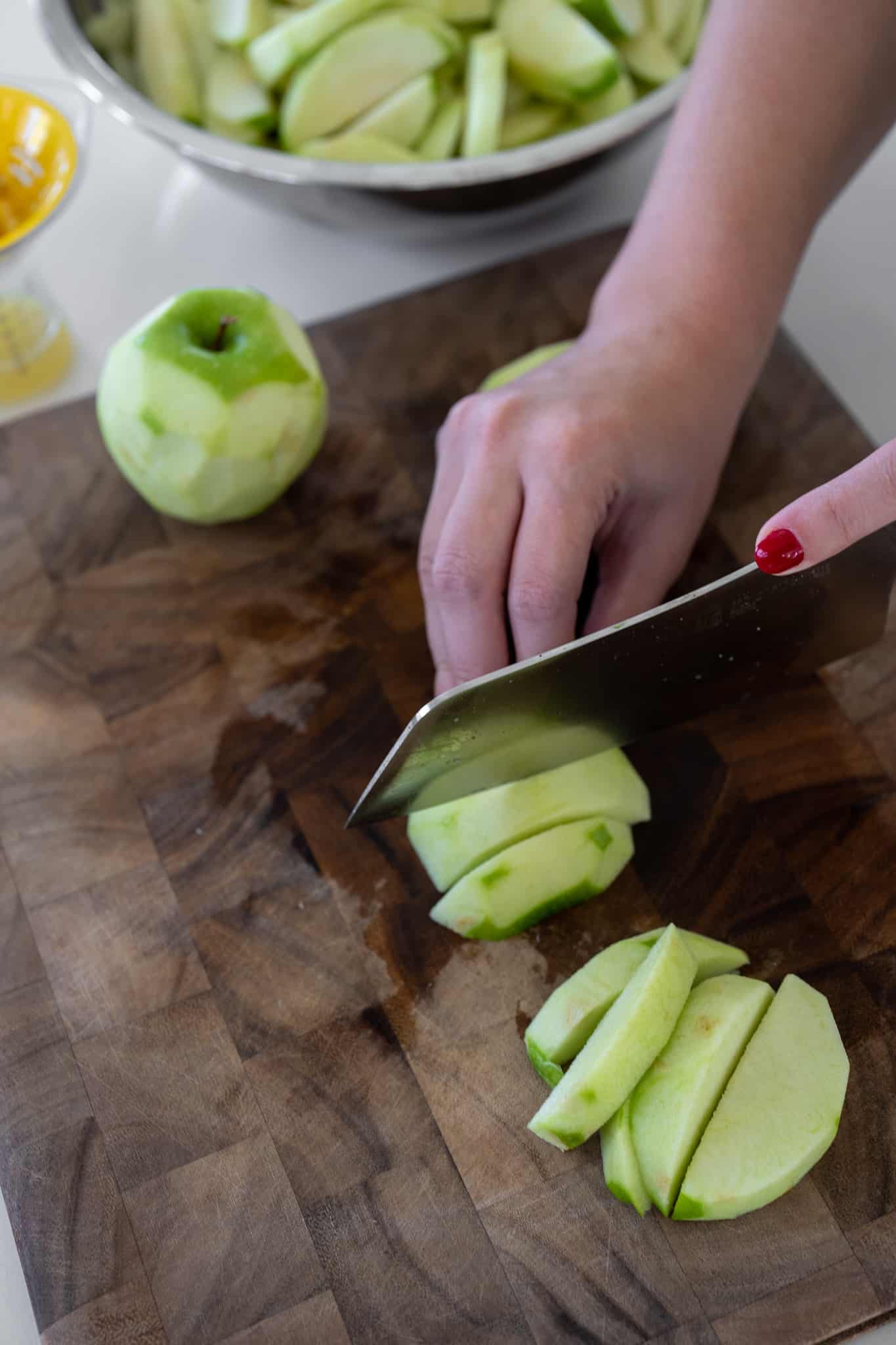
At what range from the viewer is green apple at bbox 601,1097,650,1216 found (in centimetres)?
135

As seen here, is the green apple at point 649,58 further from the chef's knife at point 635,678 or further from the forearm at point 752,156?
the chef's knife at point 635,678

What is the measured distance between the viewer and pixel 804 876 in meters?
1.59

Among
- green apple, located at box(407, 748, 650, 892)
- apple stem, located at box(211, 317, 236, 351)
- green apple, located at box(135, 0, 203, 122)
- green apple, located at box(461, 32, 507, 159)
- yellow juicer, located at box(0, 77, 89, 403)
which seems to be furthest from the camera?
green apple, located at box(135, 0, 203, 122)

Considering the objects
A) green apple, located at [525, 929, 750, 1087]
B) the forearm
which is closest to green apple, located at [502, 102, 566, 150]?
the forearm

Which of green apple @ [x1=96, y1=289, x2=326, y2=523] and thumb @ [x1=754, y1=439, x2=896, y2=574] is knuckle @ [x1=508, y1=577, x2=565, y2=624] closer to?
thumb @ [x1=754, y1=439, x2=896, y2=574]

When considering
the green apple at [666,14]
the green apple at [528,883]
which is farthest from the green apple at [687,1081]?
the green apple at [666,14]

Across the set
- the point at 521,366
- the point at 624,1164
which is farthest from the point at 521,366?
the point at 624,1164

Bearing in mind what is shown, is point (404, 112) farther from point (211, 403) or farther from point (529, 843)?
point (529, 843)

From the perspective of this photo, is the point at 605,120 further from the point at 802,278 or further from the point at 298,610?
the point at 298,610

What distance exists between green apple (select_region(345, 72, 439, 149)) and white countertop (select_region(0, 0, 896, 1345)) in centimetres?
→ 22

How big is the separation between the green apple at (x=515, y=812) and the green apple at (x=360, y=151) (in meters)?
1.00

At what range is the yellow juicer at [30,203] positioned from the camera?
6.22 feet

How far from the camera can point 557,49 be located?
202cm

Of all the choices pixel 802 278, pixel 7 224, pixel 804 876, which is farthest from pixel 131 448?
pixel 802 278
